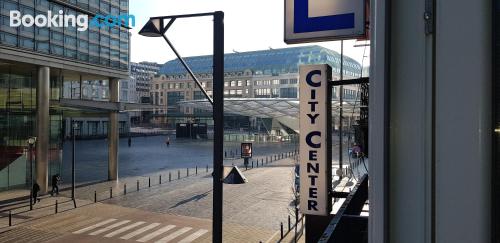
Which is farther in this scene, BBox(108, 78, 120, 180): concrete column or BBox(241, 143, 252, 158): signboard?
BBox(241, 143, 252, 158): signboard

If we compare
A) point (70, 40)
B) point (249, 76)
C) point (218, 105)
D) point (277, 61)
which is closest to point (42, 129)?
point (70, 40)

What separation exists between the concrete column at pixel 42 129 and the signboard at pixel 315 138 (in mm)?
22574

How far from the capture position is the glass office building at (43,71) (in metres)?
24.1

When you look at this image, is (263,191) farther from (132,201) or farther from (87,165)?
(87,165)

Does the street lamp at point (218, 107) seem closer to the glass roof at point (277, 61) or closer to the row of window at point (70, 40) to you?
the row of window at point (70, 40)

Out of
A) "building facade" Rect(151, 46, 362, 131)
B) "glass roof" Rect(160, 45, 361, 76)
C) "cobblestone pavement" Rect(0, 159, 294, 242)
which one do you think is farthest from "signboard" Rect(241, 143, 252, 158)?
"glass roof" Rect(160, 45, 361, 76)

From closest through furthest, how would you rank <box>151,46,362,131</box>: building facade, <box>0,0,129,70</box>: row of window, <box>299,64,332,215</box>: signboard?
1. <box>299,64,332,215</box>: signboard
2. <box>0,0,129,70</box>: row of window
3. <box>151,46,362,131</box>: building facade

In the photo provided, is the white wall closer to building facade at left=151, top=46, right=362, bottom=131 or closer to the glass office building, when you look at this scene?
the glass office building

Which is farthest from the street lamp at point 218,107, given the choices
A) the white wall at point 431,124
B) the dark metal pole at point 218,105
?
the white wall at point 431,124

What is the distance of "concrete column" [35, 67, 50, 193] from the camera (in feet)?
80.8

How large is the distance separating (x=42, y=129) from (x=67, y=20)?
7815 mm

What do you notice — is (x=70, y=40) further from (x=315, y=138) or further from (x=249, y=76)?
(x=249, y=76)

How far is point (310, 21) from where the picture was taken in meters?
5.13

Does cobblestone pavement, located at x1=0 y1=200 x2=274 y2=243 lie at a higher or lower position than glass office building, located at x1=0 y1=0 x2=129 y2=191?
lower
